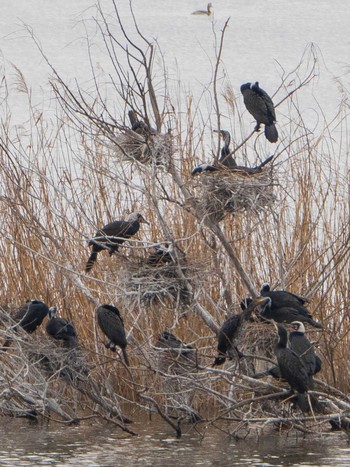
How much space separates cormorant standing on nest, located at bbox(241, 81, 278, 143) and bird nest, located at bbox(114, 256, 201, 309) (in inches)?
50.4

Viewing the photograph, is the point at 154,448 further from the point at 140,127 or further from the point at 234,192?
the point at 140,127

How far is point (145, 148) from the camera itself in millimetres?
9023

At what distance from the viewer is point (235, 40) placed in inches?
1140

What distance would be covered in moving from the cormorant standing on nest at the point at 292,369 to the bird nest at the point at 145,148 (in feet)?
5.11

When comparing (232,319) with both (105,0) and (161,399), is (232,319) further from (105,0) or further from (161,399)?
(105,0)

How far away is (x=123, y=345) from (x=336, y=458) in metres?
1.77

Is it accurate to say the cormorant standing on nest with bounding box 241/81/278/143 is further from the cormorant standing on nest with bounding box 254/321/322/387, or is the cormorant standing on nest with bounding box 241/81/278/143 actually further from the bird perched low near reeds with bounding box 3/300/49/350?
the bird perched low near reeds with bounding box 3/300/49/350

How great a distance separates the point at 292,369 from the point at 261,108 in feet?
7.88

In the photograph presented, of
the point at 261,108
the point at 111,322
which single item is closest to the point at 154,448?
the point at 111,322

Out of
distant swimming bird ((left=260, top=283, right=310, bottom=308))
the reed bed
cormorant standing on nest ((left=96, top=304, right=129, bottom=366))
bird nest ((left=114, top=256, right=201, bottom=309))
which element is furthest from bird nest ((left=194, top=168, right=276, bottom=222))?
cormorant standing on nest ((left=96, top=304, right=129, bottom=366))

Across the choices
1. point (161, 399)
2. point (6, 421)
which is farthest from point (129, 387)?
point (6, 421)

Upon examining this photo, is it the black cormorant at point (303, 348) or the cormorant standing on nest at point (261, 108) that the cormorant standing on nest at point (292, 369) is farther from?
the cormorant standing on nest at point (261, 108)

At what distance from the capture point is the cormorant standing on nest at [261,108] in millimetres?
9375

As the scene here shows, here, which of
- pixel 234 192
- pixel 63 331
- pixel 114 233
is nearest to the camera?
pixel 234 192
